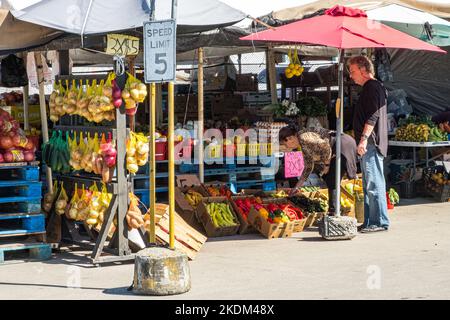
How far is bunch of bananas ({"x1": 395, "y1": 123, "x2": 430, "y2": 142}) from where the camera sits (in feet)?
45.0

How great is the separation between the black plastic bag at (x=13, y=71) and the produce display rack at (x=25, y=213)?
8.02 feet

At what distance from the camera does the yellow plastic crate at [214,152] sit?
39.8 feet

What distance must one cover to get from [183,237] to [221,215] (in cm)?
147

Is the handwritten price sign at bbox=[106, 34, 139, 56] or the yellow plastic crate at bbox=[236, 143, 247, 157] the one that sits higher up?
the handwritten price sign at bbox=[106, 34, 139, 56]

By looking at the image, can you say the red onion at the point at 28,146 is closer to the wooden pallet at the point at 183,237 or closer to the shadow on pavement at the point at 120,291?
the wooden pallet at the point at 183,237

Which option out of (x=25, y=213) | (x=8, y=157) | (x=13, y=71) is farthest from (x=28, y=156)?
(x=13, y=71)

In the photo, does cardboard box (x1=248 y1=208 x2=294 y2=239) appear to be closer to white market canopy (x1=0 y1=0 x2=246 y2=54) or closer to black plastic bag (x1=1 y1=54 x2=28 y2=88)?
white market canopy (x1=0 y1=0 x2=246 y2=54)

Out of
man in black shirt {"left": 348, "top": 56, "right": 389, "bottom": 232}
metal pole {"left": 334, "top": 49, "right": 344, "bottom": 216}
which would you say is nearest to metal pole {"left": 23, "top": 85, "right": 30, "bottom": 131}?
metal pole {"left": 334, "top": 49, "right": 344, "bottom": 216}

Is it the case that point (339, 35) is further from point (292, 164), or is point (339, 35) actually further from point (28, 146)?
point (28, 146)

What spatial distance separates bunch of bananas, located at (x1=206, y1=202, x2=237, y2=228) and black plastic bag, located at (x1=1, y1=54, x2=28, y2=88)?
3.15 m

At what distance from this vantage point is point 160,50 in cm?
753

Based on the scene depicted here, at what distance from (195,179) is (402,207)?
358 centimetres

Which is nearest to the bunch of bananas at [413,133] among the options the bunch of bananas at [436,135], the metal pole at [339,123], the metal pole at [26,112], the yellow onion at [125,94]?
the bunch of bananas at [436,135]
